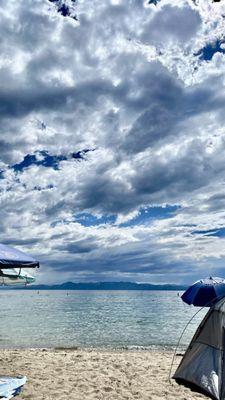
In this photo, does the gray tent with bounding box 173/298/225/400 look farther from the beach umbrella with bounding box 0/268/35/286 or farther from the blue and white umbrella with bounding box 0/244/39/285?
the beach umbrella with bounding box 0/268/35/286

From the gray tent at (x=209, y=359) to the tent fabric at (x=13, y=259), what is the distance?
4.33m

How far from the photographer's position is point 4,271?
11.0 meters

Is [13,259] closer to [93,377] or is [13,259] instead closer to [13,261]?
[13,261]

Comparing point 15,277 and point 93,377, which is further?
point 93,377

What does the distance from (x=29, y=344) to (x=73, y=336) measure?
18.9 feet

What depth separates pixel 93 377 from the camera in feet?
39.8

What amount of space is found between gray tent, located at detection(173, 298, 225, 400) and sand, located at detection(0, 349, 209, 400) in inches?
94.9

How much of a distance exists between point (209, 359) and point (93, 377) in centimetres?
587

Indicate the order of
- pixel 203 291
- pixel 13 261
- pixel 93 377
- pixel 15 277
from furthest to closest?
pixel 93 377 < pixel 203 291 < pixel 15 277 < pixel 13 261

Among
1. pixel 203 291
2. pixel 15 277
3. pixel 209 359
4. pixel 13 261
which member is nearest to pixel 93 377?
pixel 15 277

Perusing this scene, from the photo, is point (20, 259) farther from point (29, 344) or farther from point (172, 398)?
point (29, 344)

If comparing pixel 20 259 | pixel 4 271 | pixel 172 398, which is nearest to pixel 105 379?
pixel 172 398

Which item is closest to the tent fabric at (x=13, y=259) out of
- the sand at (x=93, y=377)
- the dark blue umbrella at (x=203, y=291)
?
the sand at (x=93, y=377)

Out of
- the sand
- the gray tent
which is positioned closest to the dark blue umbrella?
the sand
